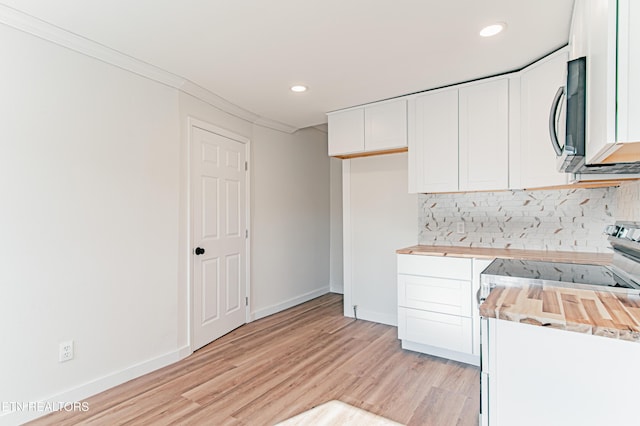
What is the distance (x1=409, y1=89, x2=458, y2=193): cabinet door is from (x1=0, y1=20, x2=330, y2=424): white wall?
6.54 ft

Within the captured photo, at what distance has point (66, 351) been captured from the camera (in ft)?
7.11

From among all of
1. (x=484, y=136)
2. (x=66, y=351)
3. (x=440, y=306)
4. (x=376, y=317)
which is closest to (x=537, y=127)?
(x=484, y=136)

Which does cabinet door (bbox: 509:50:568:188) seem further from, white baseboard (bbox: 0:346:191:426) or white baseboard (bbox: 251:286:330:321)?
white baseboard (bbox: 0:346:191:426)

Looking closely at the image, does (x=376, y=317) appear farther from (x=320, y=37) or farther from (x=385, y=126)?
(x=320, y=37)

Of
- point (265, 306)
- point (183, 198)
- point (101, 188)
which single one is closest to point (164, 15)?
point (101, 188)

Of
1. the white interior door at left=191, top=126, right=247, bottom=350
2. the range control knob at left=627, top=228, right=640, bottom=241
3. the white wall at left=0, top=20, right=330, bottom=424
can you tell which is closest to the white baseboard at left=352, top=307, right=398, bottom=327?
the white interior door at left=191, top=126, right=247, bottom=350

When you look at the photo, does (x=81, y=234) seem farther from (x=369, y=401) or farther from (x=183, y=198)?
(x=369, y=401)

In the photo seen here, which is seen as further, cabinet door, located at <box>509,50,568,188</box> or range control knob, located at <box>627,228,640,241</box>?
cabinet door, located at <box>509,50,568,188</box>

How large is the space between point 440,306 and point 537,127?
1.60m

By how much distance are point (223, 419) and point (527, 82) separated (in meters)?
3.19

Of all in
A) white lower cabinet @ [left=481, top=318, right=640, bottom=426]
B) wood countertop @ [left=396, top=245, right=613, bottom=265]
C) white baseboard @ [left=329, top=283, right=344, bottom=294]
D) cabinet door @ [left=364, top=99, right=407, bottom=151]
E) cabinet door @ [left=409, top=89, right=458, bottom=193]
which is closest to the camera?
white lower cabinet @ [left=481, top=318, right=640, bottom=426]

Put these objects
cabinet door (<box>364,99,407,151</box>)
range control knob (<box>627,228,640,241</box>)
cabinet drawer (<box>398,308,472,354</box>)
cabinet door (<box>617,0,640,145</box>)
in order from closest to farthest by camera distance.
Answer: cabinet door (<box>617,0,640,145</box>), range control knob (<box>627,228,640,241</box>), cabinet drawer (<box>398,308,472,354</box>), cabinet door (<box>364,99,407,151</box>)

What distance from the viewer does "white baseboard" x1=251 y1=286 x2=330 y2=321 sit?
4.00 meters

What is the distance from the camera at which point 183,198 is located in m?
2.99
